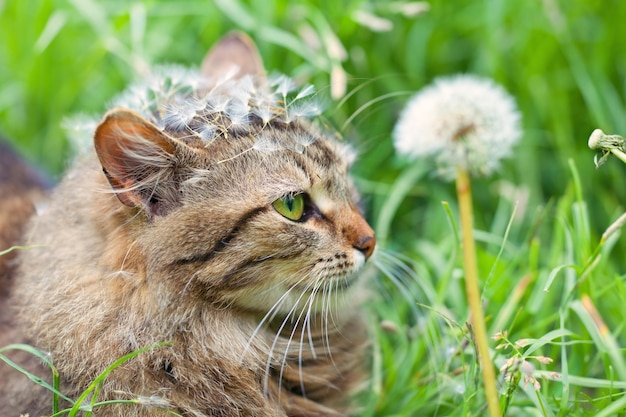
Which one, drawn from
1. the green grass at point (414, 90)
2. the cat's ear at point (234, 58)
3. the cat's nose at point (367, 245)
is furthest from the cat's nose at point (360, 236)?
the cat's ear at point (234, 58)

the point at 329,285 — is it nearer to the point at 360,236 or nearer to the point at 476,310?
the point at 360,236

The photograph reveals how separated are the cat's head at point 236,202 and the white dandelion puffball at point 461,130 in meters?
0.35

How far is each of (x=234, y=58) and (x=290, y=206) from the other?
81 centimetres

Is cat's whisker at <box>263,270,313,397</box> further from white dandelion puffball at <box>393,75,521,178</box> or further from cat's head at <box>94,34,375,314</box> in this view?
white dandelion puffball at <box>393,75,521,178</box>

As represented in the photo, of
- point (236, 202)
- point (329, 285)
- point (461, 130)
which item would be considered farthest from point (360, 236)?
point (461, 130)

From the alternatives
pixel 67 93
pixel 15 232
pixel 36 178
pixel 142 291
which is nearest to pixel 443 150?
pixel 142 291

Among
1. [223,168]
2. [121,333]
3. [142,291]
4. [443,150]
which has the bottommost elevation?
[121,333]

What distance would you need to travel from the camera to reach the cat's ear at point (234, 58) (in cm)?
237

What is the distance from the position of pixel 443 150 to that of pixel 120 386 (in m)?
1.13

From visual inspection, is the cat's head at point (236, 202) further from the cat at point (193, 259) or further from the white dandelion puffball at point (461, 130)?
the white dandelion puffball at point (461, 130)

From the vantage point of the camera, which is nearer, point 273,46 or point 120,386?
point 120,386

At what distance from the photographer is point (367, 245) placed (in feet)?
6.13

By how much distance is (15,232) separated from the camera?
226 centimetres

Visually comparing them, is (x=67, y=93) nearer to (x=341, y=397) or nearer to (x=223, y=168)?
(x=223, y=168)
